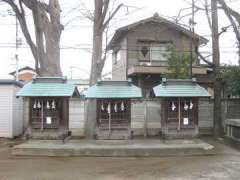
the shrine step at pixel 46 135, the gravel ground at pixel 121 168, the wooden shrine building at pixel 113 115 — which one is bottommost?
the gravel ground at pixel 121 168

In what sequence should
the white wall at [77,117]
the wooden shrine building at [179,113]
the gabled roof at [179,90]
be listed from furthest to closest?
the white wall at [77,117] < the wooden shrine building at [179,113] < the gabled roof at [179,90]

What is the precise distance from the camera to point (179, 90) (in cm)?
1352

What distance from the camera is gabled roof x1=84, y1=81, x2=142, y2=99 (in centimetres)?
1315

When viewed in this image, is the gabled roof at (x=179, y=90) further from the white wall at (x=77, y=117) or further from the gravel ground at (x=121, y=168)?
the white wall at (x=77, y=117)

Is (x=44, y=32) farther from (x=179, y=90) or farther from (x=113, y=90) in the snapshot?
(x=179, y=90)

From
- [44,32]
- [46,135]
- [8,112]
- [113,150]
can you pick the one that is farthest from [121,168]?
[44,32]

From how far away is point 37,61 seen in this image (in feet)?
58.6

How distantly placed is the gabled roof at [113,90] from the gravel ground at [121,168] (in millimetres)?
2372

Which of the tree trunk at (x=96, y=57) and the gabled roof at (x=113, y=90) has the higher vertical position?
the tree trunk at (x=96, y=57)

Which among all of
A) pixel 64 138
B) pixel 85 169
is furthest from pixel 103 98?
pixel 85 169

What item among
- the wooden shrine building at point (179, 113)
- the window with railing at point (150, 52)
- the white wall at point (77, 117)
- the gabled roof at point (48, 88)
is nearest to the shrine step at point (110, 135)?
the wooden shrine building at point (179, 113)

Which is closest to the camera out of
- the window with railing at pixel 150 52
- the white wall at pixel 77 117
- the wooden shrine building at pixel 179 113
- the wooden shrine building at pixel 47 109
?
the wooden shrine building at pixel 47 109

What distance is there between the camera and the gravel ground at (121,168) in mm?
9344

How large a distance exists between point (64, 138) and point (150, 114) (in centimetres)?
486
